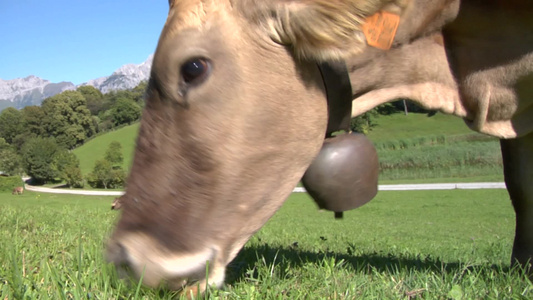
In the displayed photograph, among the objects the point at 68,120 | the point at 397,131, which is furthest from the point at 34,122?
the point at 397,131

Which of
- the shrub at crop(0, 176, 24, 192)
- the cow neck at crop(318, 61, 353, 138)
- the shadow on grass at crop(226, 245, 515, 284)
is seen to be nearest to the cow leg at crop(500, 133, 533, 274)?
the shadow on grass at crop(226, 245, 515, 284)

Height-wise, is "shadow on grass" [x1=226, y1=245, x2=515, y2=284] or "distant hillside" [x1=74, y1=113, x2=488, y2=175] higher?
"shadow on grass" [x1=226, y1=245, x2=515, y2=284]

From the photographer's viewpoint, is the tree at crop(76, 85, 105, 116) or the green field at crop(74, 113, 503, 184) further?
the tree at crop(76, 85, 105, 116)

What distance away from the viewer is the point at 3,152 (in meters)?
75.3

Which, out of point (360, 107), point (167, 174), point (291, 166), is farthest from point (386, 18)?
point (167, 174)

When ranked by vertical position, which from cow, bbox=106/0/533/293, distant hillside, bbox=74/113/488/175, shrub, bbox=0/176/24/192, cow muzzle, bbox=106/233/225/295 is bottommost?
shrub, bbox=0/176/24/192

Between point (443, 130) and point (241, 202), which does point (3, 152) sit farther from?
point (241, 202)

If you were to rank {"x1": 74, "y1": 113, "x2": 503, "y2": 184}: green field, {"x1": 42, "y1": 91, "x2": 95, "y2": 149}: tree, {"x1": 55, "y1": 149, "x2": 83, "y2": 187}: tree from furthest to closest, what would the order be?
1. {"x1": 42, "y1": 91, "x2": 95, "y2": 149}: tree
2. {"x1": 55, "y1": 149, "x2": 83, "y2": 187}: tree
3. {"x1": 74, "y1": 113, "x2": 503, "y2": 184}: green field

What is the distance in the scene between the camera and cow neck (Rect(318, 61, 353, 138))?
2419mm

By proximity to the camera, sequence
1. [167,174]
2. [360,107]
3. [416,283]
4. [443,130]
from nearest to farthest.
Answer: [167,174] → [416,283] → [360,107] → [443,130]

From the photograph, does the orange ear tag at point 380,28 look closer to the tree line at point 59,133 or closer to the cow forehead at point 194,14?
the cow forehead at point 194,14

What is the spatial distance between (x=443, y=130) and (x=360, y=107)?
62.3 m

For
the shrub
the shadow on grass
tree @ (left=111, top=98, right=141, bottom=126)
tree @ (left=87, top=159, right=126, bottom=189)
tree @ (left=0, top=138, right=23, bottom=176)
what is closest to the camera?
the shadow on grass

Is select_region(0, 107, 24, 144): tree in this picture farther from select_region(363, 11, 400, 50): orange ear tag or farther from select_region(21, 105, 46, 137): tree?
select_region(363, 11, 400, 50): orange ear tag
